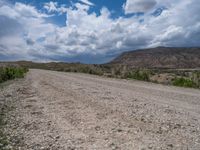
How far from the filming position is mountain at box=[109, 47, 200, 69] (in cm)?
13912


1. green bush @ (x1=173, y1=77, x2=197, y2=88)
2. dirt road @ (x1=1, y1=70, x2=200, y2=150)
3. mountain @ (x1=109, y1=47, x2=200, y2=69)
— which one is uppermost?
mountain @ (x1=109, y1=47, x2=200, y2=69)

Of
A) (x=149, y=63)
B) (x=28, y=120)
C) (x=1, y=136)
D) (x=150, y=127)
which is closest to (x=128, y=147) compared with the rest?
(x=150, y=127)

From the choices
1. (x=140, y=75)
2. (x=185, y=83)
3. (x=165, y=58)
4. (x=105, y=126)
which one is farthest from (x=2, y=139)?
(x=165, y=58)

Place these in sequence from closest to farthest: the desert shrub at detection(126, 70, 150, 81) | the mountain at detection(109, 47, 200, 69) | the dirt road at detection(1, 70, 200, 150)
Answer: the dirt road at detection(1, 70, 200, 150)
the desert shrub at detection(126, 70, 150, 81)
the mountain at detection(109, 47, 200, 69)

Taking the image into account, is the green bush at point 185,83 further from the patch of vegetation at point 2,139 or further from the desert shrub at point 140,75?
the patch of vegetation at point 2,139

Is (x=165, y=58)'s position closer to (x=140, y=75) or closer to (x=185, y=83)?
(x=140, y=75)

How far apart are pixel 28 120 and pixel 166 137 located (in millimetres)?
4273

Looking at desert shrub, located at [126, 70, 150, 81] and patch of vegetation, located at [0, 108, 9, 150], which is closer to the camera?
patch of vegetation, located at [0, 108, 9, 150]

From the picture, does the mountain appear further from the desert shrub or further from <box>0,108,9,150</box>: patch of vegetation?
<box>0,108,9,150</box>: patch of vegetation

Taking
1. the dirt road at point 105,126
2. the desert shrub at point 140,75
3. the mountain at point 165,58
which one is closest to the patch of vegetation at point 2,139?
the dirt road at point 105,126

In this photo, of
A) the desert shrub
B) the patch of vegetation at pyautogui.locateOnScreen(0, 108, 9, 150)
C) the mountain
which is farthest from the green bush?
the mountain

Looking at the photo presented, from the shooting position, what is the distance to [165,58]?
15462cm

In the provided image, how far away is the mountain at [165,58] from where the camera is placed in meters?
139

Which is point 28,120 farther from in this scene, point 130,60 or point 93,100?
point 130,60
